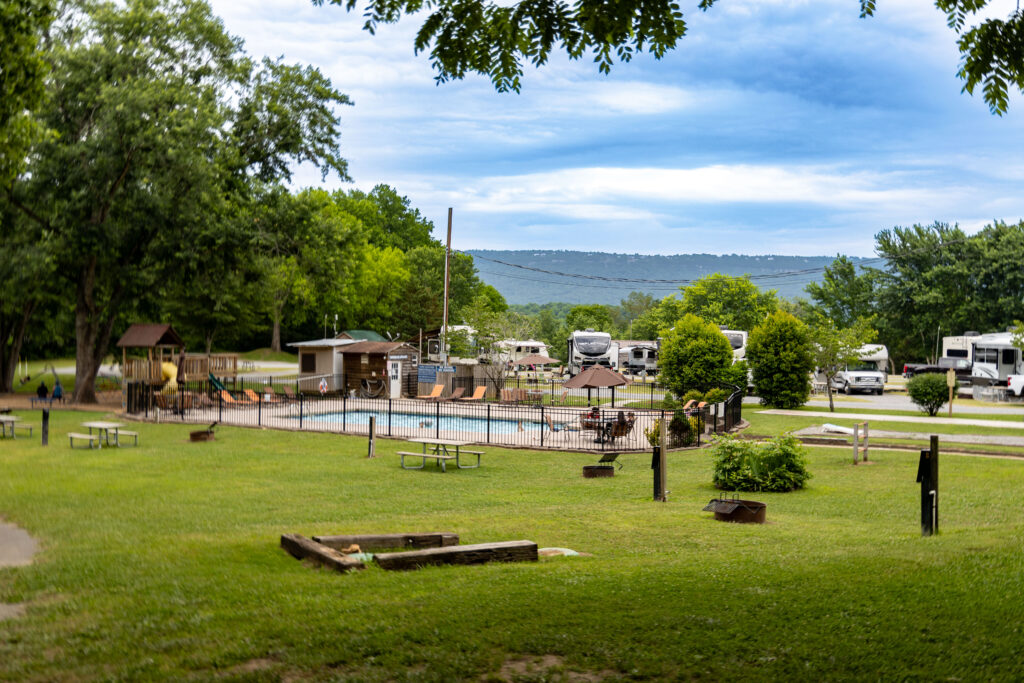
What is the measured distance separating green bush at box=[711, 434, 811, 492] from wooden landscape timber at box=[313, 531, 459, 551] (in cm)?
736

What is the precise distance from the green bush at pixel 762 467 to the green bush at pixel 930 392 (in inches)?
679

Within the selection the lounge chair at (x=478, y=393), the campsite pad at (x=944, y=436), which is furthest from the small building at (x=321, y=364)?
the campsite pad at (x=944, y=436)

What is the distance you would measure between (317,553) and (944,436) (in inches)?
760

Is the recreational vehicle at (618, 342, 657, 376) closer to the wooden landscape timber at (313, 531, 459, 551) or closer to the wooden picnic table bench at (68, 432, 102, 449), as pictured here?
the wooden picnic table bench at (68, 432, 102, 449)

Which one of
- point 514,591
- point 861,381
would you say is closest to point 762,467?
point 514,591

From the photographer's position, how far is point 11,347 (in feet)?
122

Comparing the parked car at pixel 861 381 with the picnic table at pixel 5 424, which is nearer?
the picnic table at pixel 5 424

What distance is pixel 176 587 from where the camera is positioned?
6551 millimetres

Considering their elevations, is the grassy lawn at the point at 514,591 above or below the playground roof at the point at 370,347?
below

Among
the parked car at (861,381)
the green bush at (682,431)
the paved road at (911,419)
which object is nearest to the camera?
the green bush at (682,431)

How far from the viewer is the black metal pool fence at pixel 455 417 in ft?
69.9

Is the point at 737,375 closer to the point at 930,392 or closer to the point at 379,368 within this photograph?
the point at 930,392

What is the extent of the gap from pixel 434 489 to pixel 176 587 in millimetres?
7467

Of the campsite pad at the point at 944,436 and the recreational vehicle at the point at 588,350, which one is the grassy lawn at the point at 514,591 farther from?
the recreational vehicle at the point at 588,350
